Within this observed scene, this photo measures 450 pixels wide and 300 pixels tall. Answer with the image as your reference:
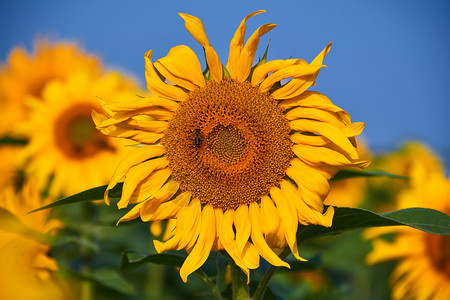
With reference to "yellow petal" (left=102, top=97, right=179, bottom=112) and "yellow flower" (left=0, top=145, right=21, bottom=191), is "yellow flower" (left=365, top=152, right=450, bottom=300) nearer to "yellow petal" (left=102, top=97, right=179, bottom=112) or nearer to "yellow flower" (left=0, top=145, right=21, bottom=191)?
"yellow petal" (left=102, top=97, right=179, bottom=112)

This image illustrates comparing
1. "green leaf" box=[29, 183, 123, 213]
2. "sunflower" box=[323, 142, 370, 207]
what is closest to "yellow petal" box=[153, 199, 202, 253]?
"green leaf" box=[29, 183, 123, 213]

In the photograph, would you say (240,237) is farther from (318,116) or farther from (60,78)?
(60,78)

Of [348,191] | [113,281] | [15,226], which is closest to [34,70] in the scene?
[113,281]

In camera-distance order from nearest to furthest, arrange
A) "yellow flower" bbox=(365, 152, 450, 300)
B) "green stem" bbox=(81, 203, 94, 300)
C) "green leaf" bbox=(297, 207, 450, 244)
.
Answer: "green leaf" bbox=(297, 207, 450, 244) < "green stem" bbox=(81, 203, 94, 300) < "yellow flower" bbox=(365, 152, 450, 300)

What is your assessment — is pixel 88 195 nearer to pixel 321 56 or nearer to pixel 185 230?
pixel 185 230

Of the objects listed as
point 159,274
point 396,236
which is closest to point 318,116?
point 396,236
